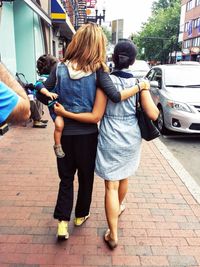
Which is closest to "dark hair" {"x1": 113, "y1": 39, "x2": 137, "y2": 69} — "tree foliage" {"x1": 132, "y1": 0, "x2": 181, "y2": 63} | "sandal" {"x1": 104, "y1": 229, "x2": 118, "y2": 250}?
"sandal" {"x1": 104, "y1": 229, "x2": 118, "y2": 250}

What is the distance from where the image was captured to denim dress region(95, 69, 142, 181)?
2.86m

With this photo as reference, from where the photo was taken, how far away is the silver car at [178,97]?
6895 millimetres

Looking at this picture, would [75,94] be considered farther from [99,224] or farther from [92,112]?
[99,224]

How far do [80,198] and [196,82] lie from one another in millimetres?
5549

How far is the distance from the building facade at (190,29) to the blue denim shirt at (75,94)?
5074 centimetres

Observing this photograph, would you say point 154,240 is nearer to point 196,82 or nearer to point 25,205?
point 25,205

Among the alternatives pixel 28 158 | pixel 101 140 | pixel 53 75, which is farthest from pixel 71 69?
pixel 28 158

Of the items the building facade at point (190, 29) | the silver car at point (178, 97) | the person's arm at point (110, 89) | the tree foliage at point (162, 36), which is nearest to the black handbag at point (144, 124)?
Answer: the person's arm at point (110, 89)

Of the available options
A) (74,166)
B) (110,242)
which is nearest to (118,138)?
(74,166)

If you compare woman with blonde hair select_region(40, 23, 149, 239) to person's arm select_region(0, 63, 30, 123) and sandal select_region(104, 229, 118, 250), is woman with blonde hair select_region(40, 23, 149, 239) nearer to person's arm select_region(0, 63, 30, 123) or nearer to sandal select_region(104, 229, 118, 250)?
sandal select_region(104, 229, 118, 250)

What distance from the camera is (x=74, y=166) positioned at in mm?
3062

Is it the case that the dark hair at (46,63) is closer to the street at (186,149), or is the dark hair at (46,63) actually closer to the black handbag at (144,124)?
the black handbag at (144,124)

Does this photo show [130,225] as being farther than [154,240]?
Yes

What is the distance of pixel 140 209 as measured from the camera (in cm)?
375
